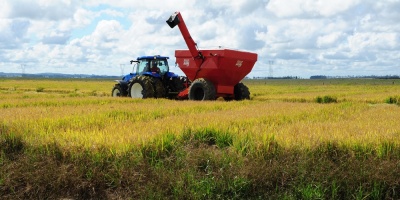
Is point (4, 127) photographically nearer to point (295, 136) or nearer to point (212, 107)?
point (295, 136)

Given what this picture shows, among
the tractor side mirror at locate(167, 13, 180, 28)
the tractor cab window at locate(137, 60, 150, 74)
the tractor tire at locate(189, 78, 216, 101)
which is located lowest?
the tractor tire at locate(189, 78, 216, 101)

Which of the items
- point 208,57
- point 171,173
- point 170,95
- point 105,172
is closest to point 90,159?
point 105,172

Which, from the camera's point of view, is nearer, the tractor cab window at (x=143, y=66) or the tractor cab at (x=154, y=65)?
the tractor cab at (x=154, y=65)

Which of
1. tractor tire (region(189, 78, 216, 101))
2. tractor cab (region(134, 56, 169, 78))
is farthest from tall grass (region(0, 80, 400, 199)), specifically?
tractor cab (region(134, 56, 169, 78))

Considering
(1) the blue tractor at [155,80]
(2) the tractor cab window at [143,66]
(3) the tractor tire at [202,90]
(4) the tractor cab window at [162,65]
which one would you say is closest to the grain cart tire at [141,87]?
(1) the blue tractor at [155,80]

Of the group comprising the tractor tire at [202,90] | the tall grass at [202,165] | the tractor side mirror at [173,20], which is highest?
the tractor side mirror at [173,20]

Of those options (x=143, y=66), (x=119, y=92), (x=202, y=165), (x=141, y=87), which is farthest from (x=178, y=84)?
(x=202, y=165)

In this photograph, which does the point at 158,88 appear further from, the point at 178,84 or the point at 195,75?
the point at 195,75

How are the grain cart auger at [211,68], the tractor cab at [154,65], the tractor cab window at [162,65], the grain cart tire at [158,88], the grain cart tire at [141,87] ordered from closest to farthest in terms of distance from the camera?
Result: 1. the grain cart auger at [211,68]
2. the grain cart tire at [141,87]
3. the grain cart tire at [158,88]
4. the tractor cab at [154,65]
5. the tractor cab window at [162,65]

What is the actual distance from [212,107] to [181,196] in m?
7.69

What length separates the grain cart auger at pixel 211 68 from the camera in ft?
55.6

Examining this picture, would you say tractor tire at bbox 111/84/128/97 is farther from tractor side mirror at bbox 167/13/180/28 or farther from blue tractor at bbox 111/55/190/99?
tractor side mirror at bbox 167/13/180/28

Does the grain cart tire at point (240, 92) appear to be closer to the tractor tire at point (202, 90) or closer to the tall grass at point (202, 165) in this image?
the tractor tire at point (202, 90)

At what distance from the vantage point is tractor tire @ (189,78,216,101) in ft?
54.8
